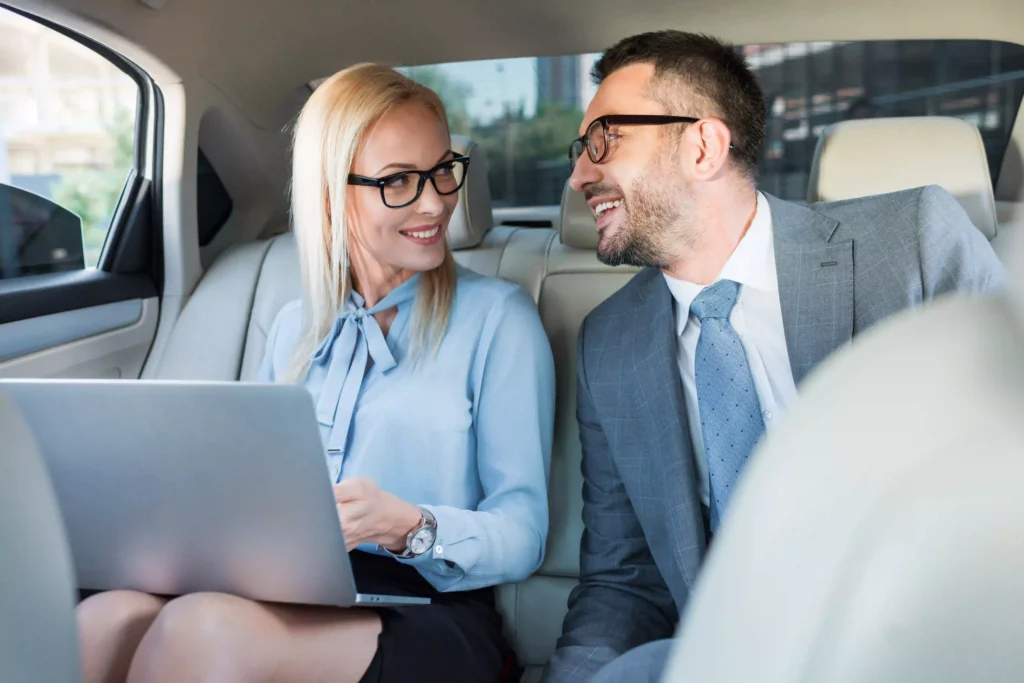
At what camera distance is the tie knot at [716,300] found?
145cm

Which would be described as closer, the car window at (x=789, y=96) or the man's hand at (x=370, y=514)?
the man's hand at (x=370, y=514)

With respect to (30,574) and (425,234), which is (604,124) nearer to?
(425,234)

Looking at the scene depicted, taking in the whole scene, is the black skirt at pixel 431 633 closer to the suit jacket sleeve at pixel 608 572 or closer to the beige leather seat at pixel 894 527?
the suit jacket sleeve at pixel 608 572

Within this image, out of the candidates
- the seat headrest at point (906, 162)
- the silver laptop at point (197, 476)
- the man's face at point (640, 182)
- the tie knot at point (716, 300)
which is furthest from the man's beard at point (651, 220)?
the silver laptop at point (197, 476)

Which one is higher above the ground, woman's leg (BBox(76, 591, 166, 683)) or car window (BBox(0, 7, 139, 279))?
car window (BBox(0, 7, 139, 279))

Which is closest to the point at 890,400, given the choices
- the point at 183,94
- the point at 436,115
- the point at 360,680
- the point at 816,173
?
the point at 360,680

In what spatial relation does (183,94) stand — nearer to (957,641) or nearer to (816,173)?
(816,173)

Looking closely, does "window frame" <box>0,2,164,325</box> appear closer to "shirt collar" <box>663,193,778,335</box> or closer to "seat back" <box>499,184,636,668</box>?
"seat back" <box>499,184,636,668</box>

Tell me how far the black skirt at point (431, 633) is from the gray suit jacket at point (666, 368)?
0.11m

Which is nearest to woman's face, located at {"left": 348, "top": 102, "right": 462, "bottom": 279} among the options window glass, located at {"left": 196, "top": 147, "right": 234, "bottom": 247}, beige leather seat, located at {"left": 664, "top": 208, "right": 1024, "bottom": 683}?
window glass, located at {"left": 196, "top": 147, "right": 234, "bottom": 247}

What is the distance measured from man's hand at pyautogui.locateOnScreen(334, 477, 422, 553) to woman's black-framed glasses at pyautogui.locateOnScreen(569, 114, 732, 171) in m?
0.65

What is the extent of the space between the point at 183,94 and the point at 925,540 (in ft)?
6.85

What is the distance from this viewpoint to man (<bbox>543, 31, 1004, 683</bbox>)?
1.41m

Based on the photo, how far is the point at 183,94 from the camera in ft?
7.09
